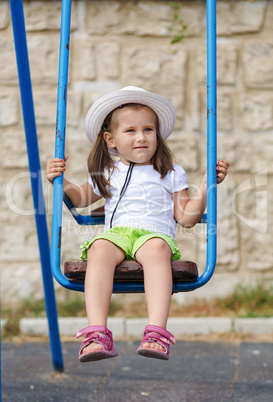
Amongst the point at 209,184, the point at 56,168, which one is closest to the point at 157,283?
the point at 209,184

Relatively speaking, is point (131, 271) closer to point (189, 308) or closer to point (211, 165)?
point (211, 165)

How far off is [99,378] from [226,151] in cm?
187

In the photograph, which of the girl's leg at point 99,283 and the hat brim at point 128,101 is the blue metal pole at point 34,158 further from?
the girl's leg at point 99,283

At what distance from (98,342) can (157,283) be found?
0.31 m

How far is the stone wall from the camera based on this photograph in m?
4.76

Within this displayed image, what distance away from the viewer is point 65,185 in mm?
2943

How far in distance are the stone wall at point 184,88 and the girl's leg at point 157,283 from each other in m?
2.26

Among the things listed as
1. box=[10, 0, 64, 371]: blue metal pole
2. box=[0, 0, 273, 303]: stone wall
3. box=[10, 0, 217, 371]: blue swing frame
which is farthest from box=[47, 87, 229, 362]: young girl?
box=[0, 0, 273, 303]: stone wall

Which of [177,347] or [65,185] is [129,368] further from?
[65,185]

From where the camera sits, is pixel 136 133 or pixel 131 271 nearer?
Result: pixel 131 271

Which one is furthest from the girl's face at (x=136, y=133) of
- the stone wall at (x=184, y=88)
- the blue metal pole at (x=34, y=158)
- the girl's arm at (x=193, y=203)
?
the stone wall at (x=184, y=88)

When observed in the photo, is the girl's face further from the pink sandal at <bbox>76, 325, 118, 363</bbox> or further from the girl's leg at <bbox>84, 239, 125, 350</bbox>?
the pink sandal at <bbox>76, 325, 118, 363</bbox>

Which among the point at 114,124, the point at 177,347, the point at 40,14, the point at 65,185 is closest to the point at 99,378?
the point at 177,347

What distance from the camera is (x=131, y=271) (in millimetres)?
2543
